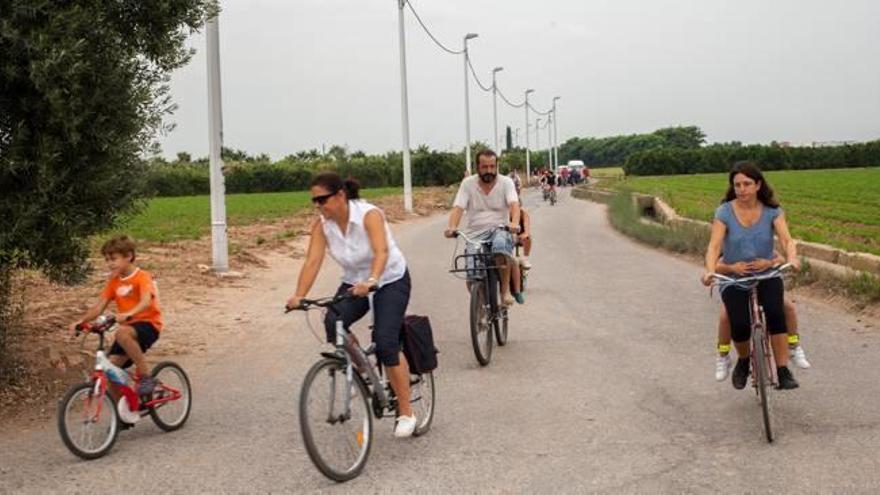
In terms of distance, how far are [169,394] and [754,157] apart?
11286cm

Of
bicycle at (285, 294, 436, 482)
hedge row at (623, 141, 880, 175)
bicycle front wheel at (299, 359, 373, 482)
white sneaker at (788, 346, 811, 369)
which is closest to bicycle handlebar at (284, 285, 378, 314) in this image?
bicycle at (285, 294, 436, 482)

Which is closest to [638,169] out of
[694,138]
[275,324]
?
[694,138]

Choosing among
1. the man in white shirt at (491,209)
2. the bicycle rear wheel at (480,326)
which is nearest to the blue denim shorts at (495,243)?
the man in white shirt at (491,209)

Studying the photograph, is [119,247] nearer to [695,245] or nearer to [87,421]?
[87,421]

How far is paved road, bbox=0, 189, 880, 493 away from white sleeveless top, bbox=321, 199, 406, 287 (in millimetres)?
1123

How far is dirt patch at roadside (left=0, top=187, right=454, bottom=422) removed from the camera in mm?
8270

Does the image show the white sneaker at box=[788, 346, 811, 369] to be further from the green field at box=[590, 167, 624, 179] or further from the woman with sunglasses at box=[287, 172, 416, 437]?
the green field at box=[590, 167, 624, 179]

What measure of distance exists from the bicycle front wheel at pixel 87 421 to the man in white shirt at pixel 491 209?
13.4 feet

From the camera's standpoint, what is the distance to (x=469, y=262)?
9938 millimetres

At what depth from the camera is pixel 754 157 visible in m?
113

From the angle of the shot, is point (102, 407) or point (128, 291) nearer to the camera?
point (102, 407)

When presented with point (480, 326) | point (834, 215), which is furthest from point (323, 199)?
point (834, 215)

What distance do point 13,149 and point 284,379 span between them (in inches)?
117

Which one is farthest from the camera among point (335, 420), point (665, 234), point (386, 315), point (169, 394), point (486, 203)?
point (665, 234)
